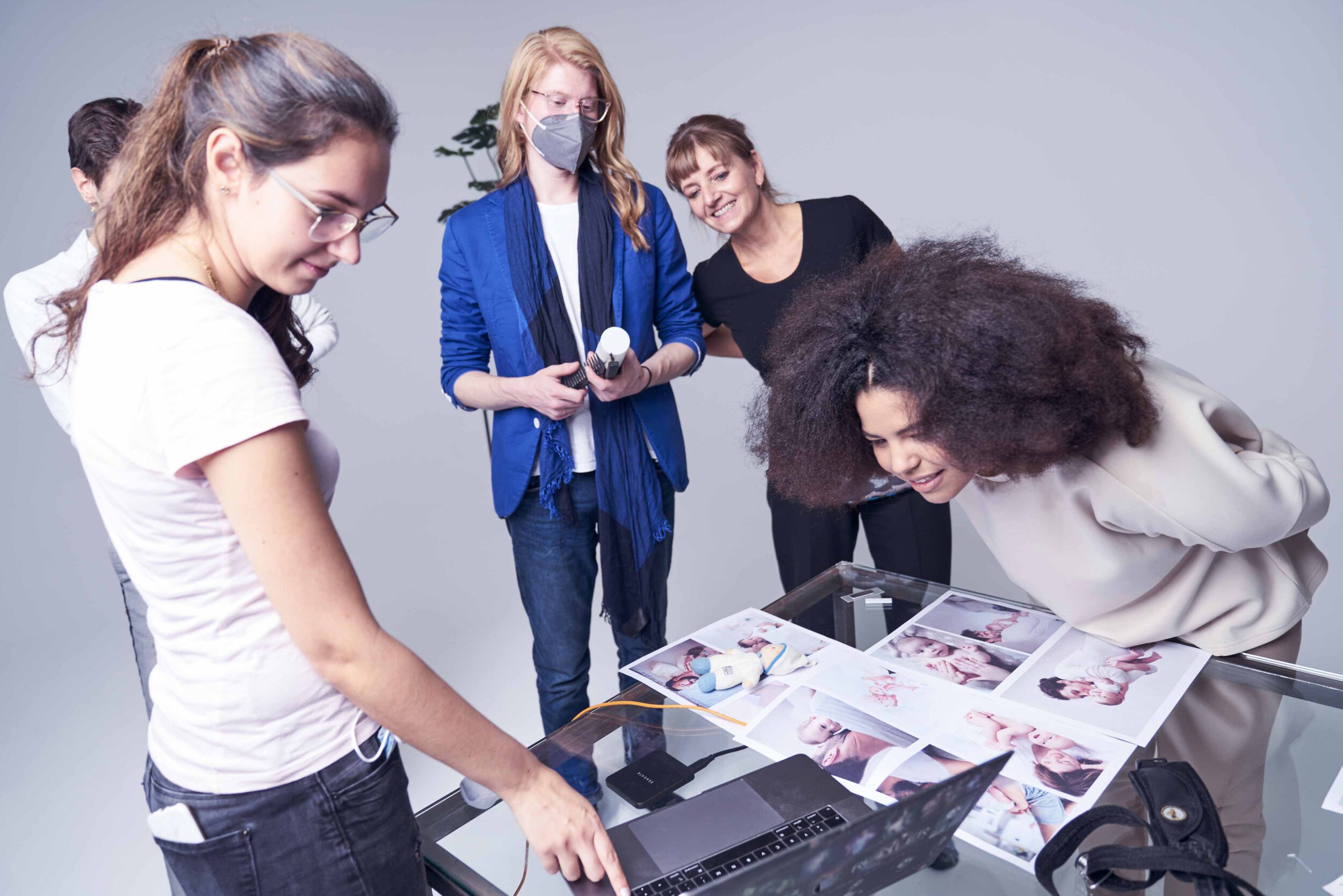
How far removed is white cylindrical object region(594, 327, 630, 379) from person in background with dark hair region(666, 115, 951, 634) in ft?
1.47

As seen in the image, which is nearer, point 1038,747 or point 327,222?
point 327,222

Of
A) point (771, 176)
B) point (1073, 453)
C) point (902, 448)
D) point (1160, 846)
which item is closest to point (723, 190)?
point (902, 448)

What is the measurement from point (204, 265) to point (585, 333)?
44.0 inches

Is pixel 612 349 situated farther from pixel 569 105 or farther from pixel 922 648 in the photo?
pixel 922 648

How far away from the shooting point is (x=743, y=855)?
96 centimetres

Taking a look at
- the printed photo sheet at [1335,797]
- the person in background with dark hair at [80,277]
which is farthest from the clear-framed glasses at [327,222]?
the printed photo sheet at [1335,797]

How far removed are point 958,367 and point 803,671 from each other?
502 mm

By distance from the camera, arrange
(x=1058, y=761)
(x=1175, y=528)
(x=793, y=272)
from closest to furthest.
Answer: (x=1058, y=761)
(x=1175, y=528)
(x=793, y=272)

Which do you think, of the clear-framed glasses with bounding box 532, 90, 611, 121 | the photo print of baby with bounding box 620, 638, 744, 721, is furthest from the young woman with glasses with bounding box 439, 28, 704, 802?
the photo print of baby with bounding box 620, 638, 744, 721

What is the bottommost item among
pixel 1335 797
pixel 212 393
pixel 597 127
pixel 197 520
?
pixel 1335 797

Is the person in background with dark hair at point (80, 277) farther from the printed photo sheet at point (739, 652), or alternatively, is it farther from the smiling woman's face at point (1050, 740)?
the smiling woman's face at point (1050, 740)

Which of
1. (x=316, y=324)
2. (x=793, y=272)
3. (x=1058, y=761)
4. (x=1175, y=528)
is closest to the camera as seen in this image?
(x=1058, y=761)

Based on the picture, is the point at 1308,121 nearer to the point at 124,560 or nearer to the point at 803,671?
the point at 803,671

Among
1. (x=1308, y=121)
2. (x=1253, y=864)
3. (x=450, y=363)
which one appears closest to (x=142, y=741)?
(x=450, y=363)
